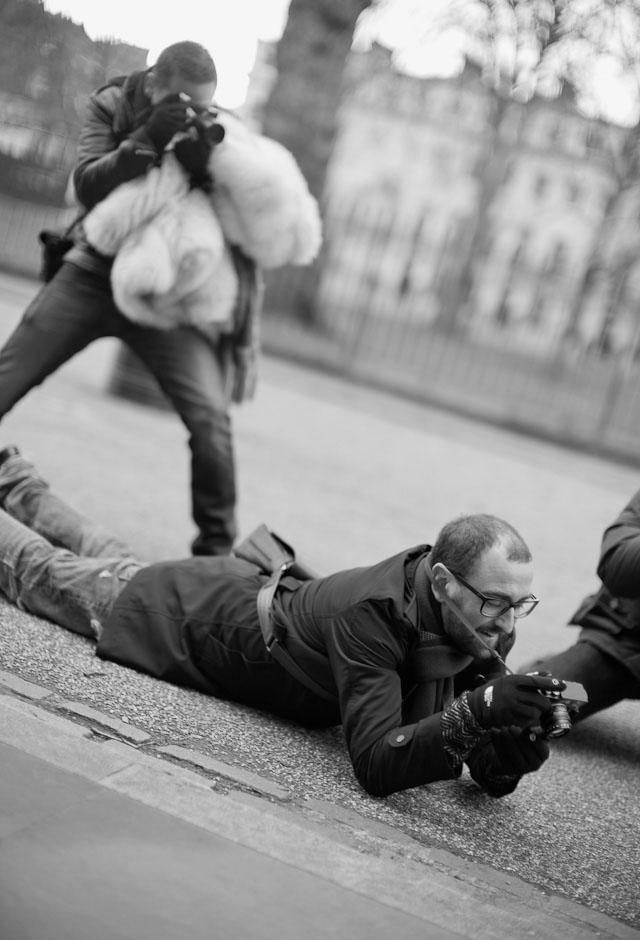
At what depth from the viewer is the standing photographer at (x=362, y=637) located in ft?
9.89

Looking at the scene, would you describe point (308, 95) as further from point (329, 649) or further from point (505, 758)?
point (505, 758)

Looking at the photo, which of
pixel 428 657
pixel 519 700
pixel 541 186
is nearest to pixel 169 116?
pixel 428 657

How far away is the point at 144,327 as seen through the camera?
4.97 m

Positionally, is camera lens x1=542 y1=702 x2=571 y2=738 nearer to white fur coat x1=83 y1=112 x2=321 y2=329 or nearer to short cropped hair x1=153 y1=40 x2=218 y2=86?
white fur coat x1=83 y1=112 x2=321 y2=329

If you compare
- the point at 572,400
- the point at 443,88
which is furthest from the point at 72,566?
the point at 443,88

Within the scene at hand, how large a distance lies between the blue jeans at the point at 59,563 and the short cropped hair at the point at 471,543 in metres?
Result: 1.21

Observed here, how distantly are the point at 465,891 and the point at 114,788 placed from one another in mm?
838

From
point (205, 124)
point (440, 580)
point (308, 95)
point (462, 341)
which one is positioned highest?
point (308, 95)

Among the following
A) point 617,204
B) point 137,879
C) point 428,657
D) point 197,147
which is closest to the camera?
point 137,879

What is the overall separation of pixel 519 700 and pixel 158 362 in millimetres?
2612

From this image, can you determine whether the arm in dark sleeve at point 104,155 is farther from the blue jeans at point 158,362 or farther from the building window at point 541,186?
the building window at point 541,186

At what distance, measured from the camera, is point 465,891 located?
278 centimetres

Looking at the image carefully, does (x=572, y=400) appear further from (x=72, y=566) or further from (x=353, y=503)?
(x=72, y=566)

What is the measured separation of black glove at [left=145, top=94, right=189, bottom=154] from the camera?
460cm
